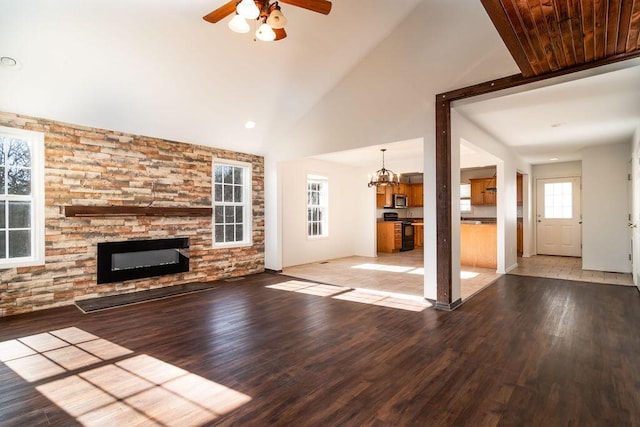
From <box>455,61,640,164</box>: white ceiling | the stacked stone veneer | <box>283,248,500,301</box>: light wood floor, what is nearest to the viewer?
<box>455,61,640,164</box>: white ceiling

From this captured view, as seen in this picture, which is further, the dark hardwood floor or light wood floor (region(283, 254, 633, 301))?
light wood floor (region(283, 254, 633, 301))

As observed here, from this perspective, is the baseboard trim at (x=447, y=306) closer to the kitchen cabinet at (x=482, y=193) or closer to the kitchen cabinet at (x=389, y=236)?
the kitchen cabinet at (x=389, y=236)

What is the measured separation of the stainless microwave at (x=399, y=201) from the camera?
10781mm

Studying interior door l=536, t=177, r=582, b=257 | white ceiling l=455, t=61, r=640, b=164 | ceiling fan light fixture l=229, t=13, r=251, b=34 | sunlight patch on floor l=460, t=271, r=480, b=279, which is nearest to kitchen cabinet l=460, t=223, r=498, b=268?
sunlight patch on floor l=460, t=271, r=480, b=279

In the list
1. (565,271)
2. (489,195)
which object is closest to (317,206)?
(489,195)

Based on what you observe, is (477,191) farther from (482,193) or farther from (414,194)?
(414,194)

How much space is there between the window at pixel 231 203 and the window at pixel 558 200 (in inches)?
325

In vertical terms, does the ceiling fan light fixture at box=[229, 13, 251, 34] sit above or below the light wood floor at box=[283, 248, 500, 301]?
above

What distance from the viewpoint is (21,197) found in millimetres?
4203

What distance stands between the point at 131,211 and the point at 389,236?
732 centimetres

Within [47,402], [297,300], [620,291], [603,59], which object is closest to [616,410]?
[603,59]

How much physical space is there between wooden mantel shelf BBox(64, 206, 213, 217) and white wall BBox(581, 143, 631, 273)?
7.83 meters

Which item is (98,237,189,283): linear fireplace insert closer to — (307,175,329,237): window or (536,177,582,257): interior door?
(307,175,329,237): window

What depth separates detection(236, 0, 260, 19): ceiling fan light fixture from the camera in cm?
228
